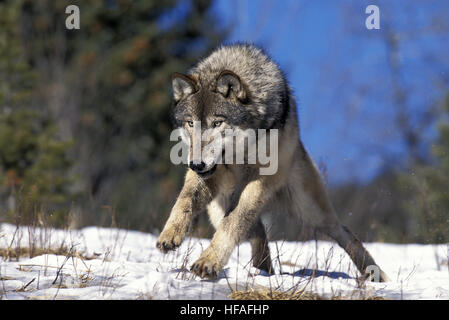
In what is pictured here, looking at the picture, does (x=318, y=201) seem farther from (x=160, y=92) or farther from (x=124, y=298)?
(x=160, y=92)

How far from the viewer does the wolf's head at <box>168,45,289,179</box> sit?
434cm

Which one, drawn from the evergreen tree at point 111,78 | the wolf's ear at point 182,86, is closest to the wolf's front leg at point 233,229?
the wolf's ear at point 182,86

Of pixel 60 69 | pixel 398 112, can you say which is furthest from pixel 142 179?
pixel 398 112

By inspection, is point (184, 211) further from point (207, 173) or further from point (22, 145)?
point (22, 145)

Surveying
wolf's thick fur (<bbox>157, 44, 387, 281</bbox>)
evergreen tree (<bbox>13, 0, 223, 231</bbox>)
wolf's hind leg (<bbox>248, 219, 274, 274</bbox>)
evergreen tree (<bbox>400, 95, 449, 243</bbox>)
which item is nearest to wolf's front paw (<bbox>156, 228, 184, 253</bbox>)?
wolf's thick fur (<bbox>157, 44, 387, 281</bbox>)

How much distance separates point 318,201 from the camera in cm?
545

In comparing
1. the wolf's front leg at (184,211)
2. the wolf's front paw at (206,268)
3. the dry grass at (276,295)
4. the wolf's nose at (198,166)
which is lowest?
the dry grass at (276,295)

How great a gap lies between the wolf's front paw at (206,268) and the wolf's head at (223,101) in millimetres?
778

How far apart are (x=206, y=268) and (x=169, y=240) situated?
47 cm

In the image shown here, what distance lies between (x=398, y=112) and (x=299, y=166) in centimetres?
1504

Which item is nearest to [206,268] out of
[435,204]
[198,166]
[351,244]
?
[198,166]

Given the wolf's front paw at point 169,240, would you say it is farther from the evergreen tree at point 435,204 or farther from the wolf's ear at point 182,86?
the evergreen tree at point 435,204

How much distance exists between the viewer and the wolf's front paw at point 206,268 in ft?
12.4

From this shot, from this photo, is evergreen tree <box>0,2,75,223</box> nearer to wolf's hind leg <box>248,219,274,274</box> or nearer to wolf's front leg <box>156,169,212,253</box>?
wolf's hind leg <box>248,219,274,274</box>
